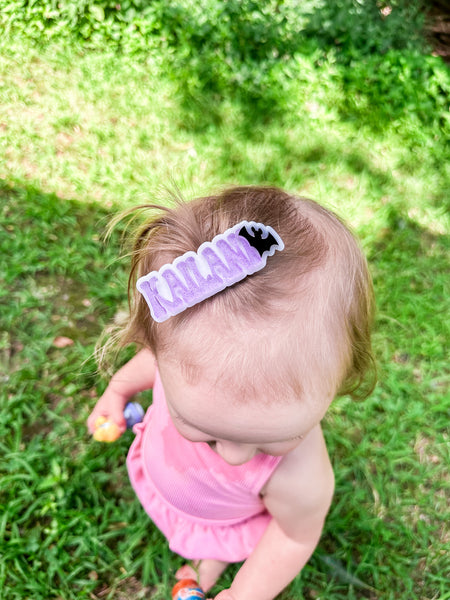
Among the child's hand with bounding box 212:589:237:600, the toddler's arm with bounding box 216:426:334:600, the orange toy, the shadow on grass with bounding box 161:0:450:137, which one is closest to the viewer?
the toddler's arm with bounding box 216:426:334:600

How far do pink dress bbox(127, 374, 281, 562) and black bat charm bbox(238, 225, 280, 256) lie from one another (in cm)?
70

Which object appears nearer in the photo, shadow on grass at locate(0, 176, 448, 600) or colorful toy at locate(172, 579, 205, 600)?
colorful toy at locate(172, 579, 205, 600)

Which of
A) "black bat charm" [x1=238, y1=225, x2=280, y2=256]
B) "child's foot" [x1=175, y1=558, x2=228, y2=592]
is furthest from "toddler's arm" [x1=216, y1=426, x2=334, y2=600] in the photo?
"black bat charm" [x1=238, y1=225, x2=280, y2=256]

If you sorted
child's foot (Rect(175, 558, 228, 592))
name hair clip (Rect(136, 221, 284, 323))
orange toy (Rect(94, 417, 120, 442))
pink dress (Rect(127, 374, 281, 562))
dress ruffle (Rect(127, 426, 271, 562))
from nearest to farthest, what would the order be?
name hair clip (Rect(136, 221, 284, 323)) < pink dress (Rect(127, 374, 281, 562)) < dress ruffle (Rect(127, 426, 271, 562)) < child's foot (Rect(175, 558, 228, 592)) < orange toy (Rect(94, 417, 120, 442))

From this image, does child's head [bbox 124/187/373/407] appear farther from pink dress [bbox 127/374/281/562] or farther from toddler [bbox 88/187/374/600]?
pink dress [bbox 127/374/281/562]

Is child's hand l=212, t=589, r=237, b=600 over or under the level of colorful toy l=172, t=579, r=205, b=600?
over

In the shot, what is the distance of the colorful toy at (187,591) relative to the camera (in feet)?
6.68

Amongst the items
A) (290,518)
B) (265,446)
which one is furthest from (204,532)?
(265,446)

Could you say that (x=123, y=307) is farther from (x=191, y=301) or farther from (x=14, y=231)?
(x=191, y=301)

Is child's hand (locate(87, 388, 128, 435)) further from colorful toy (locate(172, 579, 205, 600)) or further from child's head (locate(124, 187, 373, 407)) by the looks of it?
child's head (locate(124, 187, 373, 407))

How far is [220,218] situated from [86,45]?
128 inches

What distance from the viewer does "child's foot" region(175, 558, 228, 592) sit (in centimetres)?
215

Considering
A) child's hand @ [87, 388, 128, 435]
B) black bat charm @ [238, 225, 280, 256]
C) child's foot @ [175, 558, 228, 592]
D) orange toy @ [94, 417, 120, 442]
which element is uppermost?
black bat charm @ [238, 225, 280, 256]

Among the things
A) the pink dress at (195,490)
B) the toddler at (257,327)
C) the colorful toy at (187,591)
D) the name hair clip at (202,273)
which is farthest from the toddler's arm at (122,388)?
the name hair clip at (202,273)
